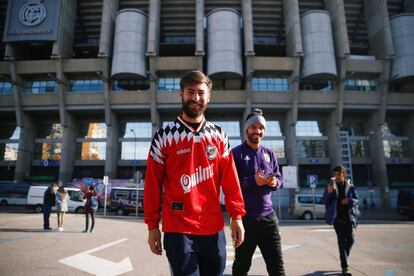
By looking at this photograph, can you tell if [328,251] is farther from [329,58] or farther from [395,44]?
[395,44]

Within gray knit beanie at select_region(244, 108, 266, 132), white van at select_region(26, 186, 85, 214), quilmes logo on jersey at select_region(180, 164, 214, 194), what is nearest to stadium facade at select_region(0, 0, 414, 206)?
white van at select_region(26, 186, 85, 214)

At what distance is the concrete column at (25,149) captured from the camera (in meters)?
33.8

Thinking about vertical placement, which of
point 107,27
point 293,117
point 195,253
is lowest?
point 195,253

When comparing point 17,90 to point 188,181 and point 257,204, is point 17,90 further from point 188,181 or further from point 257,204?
point 188,181

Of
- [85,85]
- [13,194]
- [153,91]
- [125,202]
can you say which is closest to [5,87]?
[85,85]

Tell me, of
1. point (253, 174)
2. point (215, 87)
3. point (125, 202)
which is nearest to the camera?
point (253, 174)

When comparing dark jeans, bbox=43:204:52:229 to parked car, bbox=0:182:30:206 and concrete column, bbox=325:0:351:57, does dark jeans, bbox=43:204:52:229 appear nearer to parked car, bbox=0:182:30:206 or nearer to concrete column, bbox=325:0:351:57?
parked car, bbox=0:182:30:206

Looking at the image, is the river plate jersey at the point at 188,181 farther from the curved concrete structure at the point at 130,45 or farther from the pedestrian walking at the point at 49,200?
the curved concrete structure at the point at 130,45

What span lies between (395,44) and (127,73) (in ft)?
112

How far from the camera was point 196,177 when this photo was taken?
6.91ft

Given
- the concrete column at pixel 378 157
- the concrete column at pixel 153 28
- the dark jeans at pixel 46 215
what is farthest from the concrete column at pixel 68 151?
the concrete column at pixel 378 157

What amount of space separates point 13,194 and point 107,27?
21.8 metres

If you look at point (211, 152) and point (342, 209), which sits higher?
point (211, 152)

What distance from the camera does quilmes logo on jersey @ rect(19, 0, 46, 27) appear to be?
3341 centimetres
